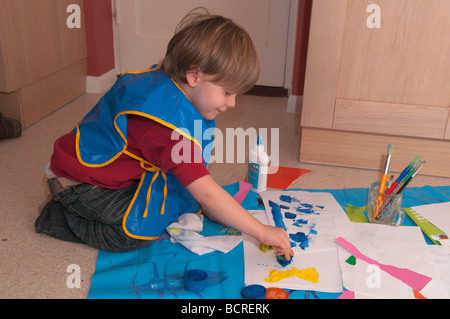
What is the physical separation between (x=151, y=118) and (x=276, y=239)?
1.06 ft

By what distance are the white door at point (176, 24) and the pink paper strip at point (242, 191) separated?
36.6 inches

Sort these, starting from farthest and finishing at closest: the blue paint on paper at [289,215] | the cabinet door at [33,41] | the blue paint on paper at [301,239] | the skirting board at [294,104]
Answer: the skirting board at [294,104], the cabinet door at [33,41], the blue paint on paper at [289,215], the blue paint on paper at [301,239]

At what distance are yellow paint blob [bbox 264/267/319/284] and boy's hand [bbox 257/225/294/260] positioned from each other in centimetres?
4

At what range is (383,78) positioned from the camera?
4.22 ft

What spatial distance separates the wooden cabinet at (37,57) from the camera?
4.94ft

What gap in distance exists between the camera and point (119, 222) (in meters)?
0.99

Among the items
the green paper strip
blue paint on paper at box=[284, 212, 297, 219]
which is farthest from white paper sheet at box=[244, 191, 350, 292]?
the green paper strip

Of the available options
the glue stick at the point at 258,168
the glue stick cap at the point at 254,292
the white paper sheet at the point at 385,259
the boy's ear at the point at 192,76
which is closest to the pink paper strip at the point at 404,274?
the white paper sheet at the point at 385,259

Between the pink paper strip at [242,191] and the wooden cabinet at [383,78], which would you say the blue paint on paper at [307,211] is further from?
the wooden cabinet at [383,78]

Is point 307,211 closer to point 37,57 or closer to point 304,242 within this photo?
point 304,242

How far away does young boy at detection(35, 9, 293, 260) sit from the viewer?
0.87m

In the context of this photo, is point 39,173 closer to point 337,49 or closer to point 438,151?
A: point 337,49

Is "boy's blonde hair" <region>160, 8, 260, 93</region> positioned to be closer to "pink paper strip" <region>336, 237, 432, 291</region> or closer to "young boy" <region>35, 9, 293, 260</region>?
"young boy" <region>35, 9, 293, 260</region>

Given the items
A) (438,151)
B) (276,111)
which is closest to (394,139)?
(438,151)
